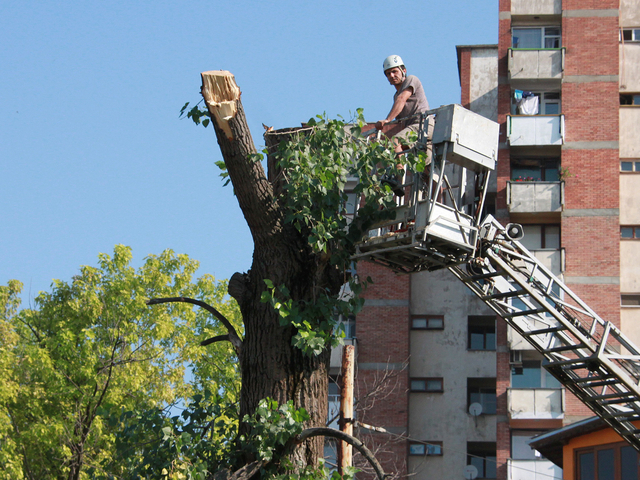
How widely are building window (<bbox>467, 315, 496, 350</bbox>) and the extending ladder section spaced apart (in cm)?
1942

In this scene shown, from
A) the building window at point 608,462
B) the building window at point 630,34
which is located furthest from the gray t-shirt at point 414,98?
the building window at point 630,34

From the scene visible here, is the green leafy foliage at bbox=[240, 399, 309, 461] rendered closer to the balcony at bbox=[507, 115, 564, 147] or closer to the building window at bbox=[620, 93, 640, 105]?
the balcony at bbox=[507, 115, 564, 147]

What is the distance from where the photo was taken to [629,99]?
3484 cm

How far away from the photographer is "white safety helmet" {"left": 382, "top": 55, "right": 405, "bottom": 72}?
40.0ft

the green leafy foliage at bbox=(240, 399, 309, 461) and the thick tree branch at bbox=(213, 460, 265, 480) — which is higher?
the green leafy foliage at bbox=(240, 399, 309, 461)

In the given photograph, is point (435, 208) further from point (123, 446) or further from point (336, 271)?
point (123, 446)

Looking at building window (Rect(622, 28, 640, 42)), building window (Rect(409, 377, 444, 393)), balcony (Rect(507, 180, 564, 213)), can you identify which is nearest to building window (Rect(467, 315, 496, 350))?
building window (Rect(409, 377, 444, 393))

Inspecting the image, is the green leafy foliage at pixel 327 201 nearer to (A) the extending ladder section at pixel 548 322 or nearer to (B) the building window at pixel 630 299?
(A) the extending ladder section at pixel 548 322

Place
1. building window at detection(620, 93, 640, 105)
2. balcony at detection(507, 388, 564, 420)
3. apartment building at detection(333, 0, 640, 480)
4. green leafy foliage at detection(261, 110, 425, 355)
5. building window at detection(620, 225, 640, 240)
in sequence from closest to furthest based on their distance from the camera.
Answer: green leafy foliage at detection(261, 110, 425, 355), balcony at detection(507, 388, 564, 420), apartment building at detection(333, 0, 640, 480), building window at detection(620, 225, 640, 240), building window at detection(620, 93, 640, 105)

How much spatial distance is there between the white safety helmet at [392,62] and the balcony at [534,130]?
22.1m

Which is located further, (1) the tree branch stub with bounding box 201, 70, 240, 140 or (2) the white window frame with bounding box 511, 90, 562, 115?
(2) the white window frame with bounding box 511, 90, 562, 115

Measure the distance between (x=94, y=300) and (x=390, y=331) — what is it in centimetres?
1096

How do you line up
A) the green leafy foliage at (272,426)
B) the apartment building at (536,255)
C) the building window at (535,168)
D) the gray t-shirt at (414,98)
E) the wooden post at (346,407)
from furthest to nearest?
the building window at (535,168) < the apartment building at (536,255) < the wooden post at (346,407) < the gray t-shirt at (414,98) < the green leafy foliage at (272,426)

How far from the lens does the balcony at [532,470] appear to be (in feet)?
99.5
